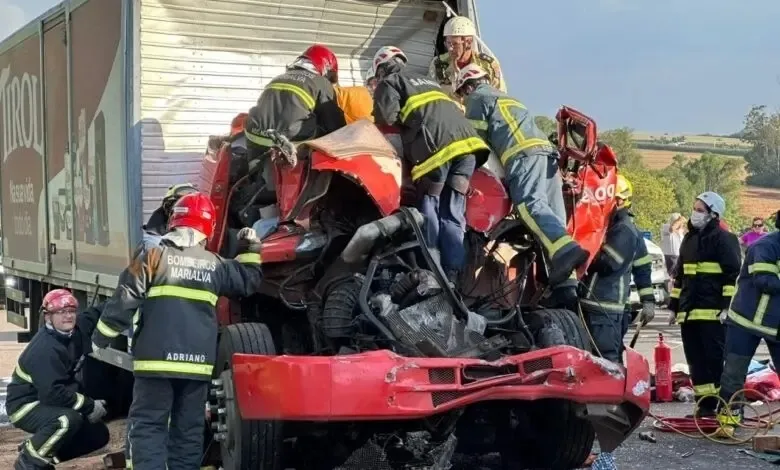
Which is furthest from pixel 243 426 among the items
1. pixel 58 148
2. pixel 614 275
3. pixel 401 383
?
pixel 58 148

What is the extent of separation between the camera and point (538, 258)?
6035mm

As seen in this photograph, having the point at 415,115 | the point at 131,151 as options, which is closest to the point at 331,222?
the point at 415,115

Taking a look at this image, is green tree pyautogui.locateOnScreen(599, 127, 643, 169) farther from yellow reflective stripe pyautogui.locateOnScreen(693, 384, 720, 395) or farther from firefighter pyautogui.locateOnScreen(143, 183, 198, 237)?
firefighter pyautogui.locateOnScreen(143, 183, 198, 237)

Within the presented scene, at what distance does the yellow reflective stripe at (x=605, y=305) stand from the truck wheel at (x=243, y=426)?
8.99 feet

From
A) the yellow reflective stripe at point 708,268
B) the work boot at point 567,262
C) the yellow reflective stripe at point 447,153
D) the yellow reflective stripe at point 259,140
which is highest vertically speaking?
the yellow reflective stripe at point 259,140

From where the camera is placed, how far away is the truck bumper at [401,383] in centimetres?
479

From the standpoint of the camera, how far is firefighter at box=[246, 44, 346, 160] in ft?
21.0

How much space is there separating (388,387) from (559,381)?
835 mm

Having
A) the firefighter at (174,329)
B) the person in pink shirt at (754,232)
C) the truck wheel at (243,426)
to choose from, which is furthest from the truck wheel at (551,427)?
the person in pink shirt at (754,232)

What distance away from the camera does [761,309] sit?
7449 mm

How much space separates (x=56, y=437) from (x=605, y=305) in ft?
12.4

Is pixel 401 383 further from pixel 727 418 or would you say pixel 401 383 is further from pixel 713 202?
pixel 713 202

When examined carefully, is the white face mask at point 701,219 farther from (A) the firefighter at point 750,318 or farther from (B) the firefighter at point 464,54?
(B) the firefighter at point 464,54

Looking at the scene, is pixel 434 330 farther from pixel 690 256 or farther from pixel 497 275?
pixel 690 256
